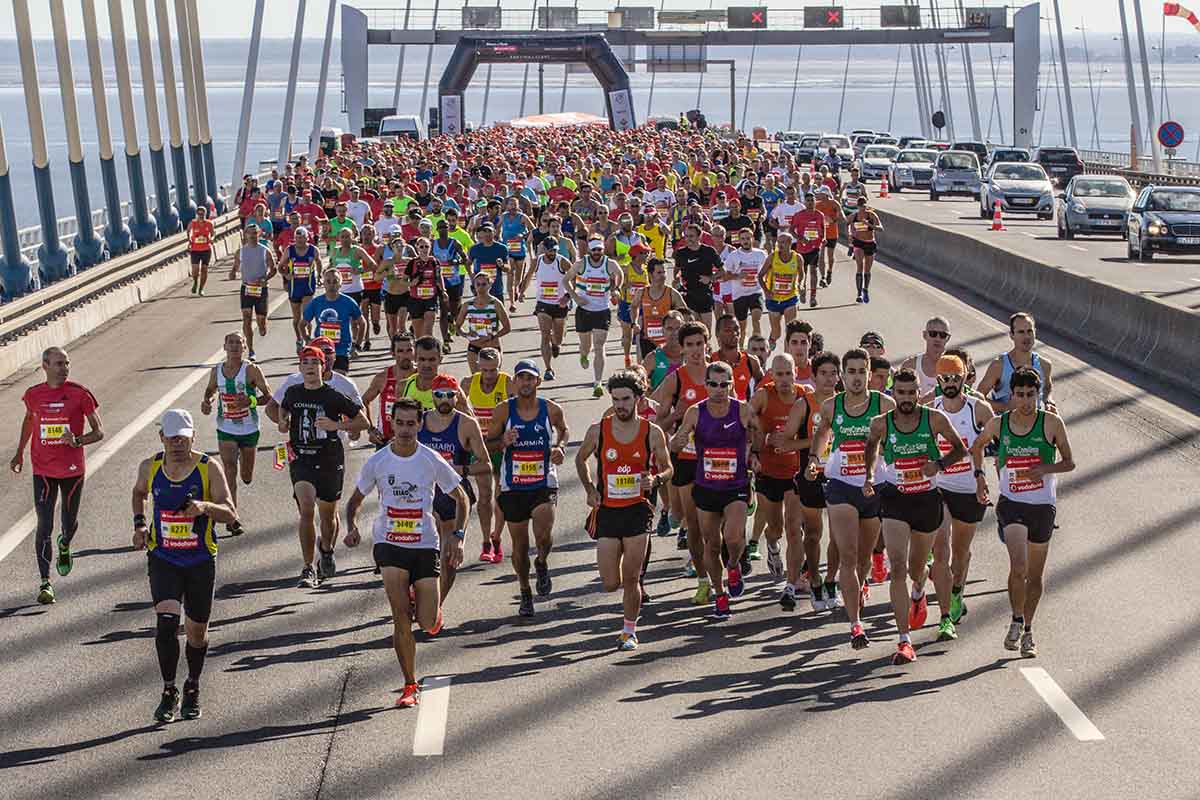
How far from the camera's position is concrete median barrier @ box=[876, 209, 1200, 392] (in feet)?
76.2

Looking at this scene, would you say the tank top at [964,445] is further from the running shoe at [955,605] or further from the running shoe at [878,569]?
the running shoe at [878,569]

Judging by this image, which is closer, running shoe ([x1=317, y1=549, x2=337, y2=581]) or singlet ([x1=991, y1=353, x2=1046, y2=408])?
running shoe ([x1=317, y1=549, x2=337, y2=581])

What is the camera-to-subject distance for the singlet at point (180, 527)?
1062 cm

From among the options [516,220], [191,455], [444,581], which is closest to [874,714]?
[444,581]

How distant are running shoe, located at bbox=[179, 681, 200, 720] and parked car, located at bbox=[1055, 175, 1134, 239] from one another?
36.7 meters

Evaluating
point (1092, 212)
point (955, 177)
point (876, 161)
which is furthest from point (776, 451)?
point (876, 161)

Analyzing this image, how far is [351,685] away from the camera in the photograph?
1127cm

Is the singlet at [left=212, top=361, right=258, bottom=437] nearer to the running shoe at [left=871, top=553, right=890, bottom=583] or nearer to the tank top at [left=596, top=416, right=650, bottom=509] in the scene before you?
the tank top at [left=596, top=416, right=650, bottom=509]

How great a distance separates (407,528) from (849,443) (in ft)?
9.39

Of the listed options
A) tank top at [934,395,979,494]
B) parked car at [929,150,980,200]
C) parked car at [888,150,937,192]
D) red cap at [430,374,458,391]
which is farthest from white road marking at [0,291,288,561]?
parked car at [888,150,937,192]

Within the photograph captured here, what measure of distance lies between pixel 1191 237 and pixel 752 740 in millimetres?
29629

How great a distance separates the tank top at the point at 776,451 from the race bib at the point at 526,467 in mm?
1439

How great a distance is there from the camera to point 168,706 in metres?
10.6

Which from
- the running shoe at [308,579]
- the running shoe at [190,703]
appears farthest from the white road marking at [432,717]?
the running shoe at [308,579]
